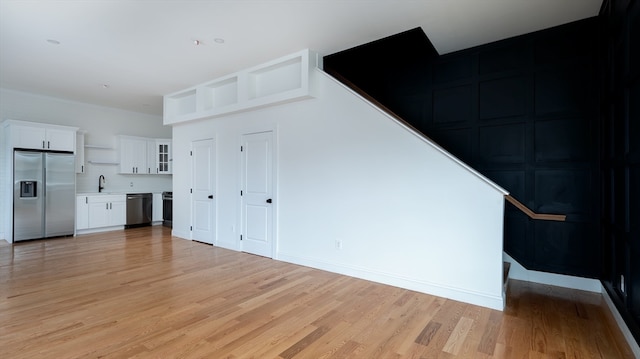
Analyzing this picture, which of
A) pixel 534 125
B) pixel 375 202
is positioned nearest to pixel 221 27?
pixel 375 202

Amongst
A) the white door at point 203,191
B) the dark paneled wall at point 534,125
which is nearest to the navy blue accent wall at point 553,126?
the dark paneled wall at point 534,125

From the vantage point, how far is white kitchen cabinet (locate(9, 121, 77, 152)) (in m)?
6.10

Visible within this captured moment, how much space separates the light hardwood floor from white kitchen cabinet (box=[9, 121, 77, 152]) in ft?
10.2

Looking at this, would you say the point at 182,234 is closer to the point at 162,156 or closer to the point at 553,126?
the point at 162,156

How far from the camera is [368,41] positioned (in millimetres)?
4055

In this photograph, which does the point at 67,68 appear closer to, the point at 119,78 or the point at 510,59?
the point at 119,78

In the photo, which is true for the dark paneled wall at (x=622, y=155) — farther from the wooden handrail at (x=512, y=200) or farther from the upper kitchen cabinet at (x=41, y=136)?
the upper kitchen cabinet at (x=41, y=136)

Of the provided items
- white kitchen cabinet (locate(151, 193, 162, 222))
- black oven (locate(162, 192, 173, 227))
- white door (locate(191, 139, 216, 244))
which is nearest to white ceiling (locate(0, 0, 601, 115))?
white door (locate(191, 139, 216, 244))

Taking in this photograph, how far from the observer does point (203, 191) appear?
6.23 meters

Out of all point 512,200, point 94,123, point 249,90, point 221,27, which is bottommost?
point 512,200

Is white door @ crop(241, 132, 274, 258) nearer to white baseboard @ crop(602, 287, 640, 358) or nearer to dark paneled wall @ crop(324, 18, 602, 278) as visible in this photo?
dark paneled wall @ crop(324, 18, 602, 278)

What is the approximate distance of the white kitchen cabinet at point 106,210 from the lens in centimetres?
711

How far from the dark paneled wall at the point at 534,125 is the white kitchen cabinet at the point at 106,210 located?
6418 mm

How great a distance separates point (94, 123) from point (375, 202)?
24.4 feet
